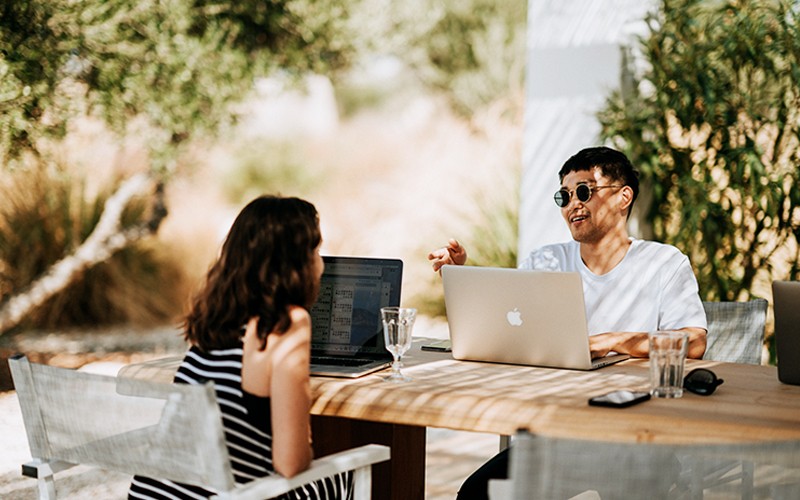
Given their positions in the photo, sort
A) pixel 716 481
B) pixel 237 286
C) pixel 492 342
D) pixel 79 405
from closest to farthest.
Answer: pixel 716 481
pixel 79 405
pixel 237 286
pixel 492 342

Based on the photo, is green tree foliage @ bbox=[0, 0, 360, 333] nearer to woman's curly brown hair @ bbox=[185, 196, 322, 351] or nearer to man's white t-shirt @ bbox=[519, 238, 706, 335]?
man's white t-shirt @ bbox=[519, 238, 706, 335]

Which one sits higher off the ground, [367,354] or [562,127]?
[562,127]

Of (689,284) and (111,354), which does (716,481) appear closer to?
(689,284)

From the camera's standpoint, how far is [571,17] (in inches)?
193

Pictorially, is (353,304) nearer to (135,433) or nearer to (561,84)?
(135,433)

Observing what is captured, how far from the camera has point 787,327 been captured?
7.57ft

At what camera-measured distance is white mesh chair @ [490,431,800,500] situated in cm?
145

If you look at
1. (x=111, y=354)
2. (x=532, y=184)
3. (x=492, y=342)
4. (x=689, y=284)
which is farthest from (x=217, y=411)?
(x=111, y=354)

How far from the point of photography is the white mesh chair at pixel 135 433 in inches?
69.2

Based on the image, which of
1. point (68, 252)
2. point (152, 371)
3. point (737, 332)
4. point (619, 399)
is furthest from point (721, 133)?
point (68, 252)

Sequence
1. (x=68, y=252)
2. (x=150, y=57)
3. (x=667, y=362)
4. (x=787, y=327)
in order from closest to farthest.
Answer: (x=667, y=362)
(x=787, y=327)
(x=150, y=57)
(x=68, y=252)

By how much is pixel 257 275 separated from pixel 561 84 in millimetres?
3243

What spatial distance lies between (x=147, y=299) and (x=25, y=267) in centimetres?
112

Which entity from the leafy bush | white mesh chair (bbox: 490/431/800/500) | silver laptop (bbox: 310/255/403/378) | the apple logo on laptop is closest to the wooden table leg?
silver laptop (bbox: 310/255/403/378)
